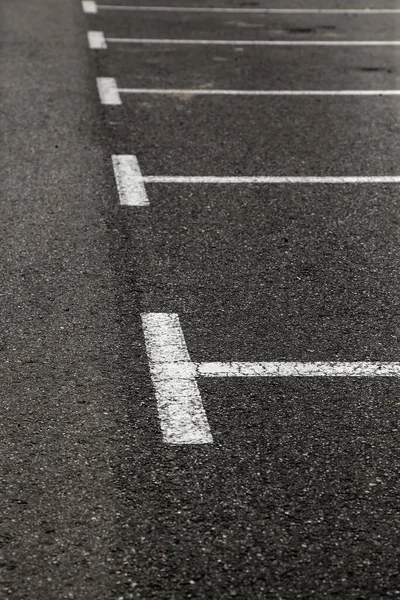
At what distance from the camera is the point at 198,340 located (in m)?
4.53

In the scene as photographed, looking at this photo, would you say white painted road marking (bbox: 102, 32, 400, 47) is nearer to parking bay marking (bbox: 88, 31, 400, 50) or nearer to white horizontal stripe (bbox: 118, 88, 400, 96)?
parking bay marking (bbox: 88, 31, 400, 50)

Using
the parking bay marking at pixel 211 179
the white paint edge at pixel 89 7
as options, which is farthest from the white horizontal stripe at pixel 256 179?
the white paint edge at pixel 89 7

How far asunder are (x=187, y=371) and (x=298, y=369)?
457mm

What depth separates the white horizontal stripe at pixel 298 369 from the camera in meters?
4.28

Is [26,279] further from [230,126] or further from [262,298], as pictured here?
[230,126]

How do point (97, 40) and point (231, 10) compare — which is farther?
point (231, 10)

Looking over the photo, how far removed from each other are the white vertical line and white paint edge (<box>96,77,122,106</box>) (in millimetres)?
3919

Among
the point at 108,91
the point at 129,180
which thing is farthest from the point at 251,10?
the point at 129,180

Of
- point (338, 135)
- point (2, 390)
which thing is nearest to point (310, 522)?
point (2, 390)

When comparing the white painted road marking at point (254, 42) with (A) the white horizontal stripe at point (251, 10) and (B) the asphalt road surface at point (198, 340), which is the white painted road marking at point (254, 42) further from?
(A) the white horizontal stripe at point (251, 10)

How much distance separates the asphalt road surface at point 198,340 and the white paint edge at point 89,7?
367 centimetres

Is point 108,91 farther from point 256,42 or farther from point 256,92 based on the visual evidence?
point 256,42

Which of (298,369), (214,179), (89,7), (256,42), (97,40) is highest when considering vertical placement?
(298,369)

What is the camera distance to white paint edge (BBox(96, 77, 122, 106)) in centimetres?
829
